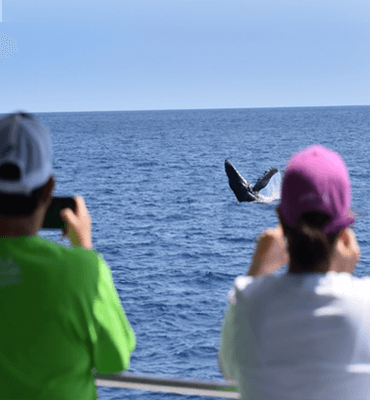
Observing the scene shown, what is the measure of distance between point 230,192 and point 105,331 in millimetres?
39325

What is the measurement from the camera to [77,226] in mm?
1414

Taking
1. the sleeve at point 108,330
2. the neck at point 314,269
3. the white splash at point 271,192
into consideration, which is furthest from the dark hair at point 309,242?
the white splash at point 271,192

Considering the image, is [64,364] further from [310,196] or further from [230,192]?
[230,192]

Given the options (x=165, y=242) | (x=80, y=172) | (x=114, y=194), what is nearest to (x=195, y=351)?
(x=165, y=242)

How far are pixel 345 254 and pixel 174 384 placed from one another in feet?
2.29

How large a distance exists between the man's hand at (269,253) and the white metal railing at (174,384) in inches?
16.4

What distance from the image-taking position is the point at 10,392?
135cm

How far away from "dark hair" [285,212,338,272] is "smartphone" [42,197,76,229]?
508 mm

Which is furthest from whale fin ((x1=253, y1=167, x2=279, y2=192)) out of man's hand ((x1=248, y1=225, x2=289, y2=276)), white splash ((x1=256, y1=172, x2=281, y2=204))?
man's hand ((x1=248, y1=225, x2=289, y2=276))

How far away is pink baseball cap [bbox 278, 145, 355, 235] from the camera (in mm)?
1290

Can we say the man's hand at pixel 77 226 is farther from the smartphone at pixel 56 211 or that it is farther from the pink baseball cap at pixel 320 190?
the pink baseball cap at pixel 320 190

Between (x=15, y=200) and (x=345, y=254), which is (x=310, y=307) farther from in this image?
(x=15, y=200)

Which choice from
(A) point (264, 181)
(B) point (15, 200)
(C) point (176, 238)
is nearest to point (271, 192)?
(A) point (264, 181)

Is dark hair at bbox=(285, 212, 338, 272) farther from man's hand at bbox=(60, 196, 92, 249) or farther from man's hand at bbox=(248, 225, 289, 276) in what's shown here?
man's hand at bbox=(60, 196, 92, 249)
